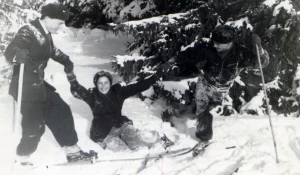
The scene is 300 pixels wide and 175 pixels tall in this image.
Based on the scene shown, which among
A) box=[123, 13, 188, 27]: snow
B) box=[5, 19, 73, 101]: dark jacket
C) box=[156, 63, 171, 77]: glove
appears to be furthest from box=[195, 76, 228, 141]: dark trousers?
box=[5, 19, 73, 101]: dark jacket

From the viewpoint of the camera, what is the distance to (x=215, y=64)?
3.39 meters

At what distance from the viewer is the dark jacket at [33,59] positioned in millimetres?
2762

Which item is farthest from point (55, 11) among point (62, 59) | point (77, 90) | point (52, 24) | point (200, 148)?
point (200, 148)

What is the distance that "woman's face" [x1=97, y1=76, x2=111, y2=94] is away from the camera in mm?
3188

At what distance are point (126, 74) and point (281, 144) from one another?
162cm

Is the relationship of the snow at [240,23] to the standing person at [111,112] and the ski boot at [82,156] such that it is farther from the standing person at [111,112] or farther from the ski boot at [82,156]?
the ski boot at [82,156]

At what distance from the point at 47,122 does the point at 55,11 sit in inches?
36.5

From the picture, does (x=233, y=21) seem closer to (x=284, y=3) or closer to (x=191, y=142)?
(x=284, y=3)

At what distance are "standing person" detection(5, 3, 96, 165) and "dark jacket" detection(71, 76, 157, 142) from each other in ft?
0.81

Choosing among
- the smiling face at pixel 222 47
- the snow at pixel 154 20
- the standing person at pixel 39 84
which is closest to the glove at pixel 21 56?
the standing person at pixel 39 84

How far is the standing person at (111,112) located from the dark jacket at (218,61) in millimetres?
565

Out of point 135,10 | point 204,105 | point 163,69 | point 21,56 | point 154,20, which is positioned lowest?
point 204,105

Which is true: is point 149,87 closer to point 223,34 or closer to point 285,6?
point 223,34

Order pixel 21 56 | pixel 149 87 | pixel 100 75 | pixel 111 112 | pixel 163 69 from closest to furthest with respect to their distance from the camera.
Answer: pixel 21 56
pixel 100 75
pixel 111 112
pixel 149 87
pixel 163 69
